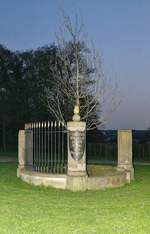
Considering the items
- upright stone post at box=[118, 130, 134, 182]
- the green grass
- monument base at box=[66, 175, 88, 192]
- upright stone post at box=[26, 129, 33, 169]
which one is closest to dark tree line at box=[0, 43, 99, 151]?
upright stone post at box=[26, 129, 33, 169]

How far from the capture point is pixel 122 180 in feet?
53.3

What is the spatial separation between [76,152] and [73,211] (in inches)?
200

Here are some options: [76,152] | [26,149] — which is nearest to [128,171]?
[76,152]

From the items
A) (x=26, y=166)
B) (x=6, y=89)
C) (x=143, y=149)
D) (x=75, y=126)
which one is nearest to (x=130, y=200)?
(x=75, y=126)

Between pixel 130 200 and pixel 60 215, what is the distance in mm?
2854

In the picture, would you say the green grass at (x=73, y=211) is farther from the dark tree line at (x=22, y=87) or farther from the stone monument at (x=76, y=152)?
the dark tree line at (x=22, y=87)

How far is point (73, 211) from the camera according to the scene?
34.1 feet

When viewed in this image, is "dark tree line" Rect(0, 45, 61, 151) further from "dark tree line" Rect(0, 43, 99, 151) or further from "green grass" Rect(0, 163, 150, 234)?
"green grass" Rect(0, 163, 150, 234)

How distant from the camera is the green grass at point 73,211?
8.62 metres

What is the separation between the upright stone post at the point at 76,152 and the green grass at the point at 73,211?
0.80 meters

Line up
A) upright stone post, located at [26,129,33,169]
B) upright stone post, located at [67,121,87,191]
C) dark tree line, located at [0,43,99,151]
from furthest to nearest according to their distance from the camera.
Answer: dark tree line, located at [0,43,99,151], upright stone post, located at [26,129,33,169], upright stone post, located at [67,121,87,191]

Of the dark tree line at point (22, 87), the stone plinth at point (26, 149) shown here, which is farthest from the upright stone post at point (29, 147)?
the dark tree line at point (22, 87)

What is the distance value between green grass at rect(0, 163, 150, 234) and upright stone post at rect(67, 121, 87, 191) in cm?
80

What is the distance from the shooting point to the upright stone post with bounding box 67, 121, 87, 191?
15.1 meters
